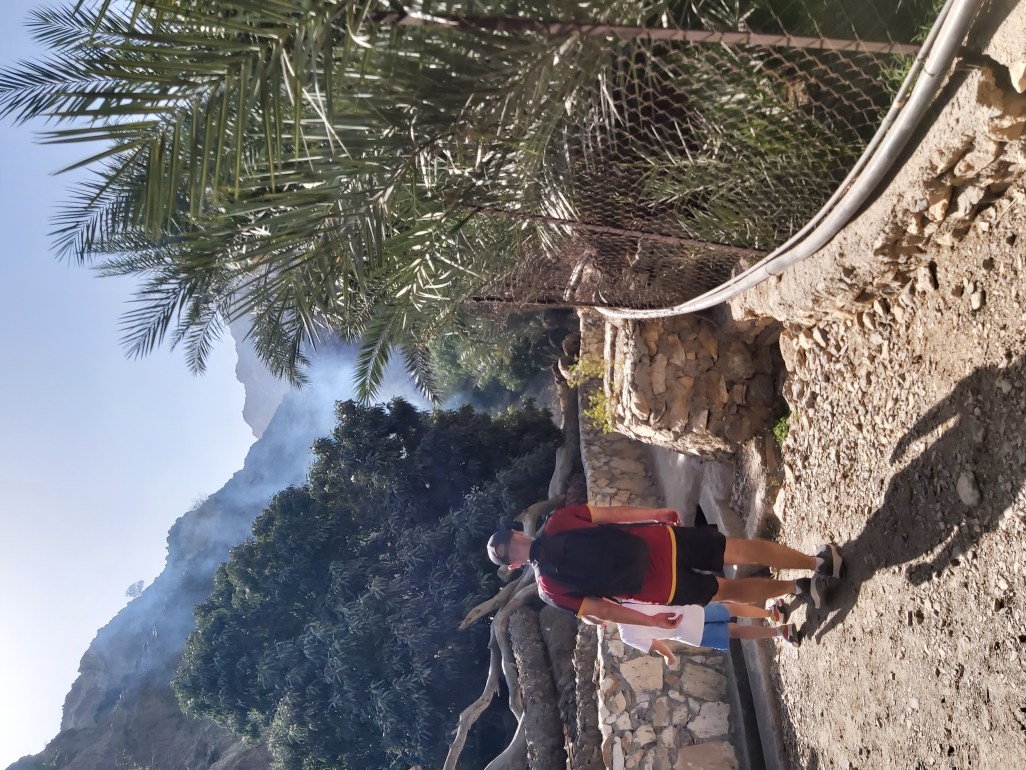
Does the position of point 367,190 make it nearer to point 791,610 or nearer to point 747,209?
point 747,209

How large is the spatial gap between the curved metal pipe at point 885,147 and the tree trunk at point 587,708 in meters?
4.57

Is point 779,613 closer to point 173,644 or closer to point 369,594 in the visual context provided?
point 369,594

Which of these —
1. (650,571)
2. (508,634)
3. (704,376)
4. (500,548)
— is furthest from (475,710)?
(650,571)

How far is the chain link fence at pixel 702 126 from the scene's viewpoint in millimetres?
2336

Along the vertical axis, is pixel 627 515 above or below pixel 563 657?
above

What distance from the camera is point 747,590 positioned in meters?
4.03

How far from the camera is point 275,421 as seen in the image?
138 ft

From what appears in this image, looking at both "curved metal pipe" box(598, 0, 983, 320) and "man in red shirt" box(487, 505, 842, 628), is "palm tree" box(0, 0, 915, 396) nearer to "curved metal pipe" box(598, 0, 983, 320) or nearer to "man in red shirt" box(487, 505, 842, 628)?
"curved metal pipe" box(598, 0, 983, 320)

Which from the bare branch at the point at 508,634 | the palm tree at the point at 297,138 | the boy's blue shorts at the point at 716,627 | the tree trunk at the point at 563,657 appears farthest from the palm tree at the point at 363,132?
the bare branch at the point at 508,634

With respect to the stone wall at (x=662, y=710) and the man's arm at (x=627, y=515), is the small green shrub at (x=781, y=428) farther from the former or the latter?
the stone wall at (x=662, y=710)

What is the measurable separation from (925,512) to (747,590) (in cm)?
133

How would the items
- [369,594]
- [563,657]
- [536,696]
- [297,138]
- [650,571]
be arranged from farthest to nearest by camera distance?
[369,594], [563,657], [536,696], [650,571], [297,138]

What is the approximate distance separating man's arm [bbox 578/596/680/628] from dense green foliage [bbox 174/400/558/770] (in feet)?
21.0

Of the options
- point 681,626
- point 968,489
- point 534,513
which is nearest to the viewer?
point 968,489
